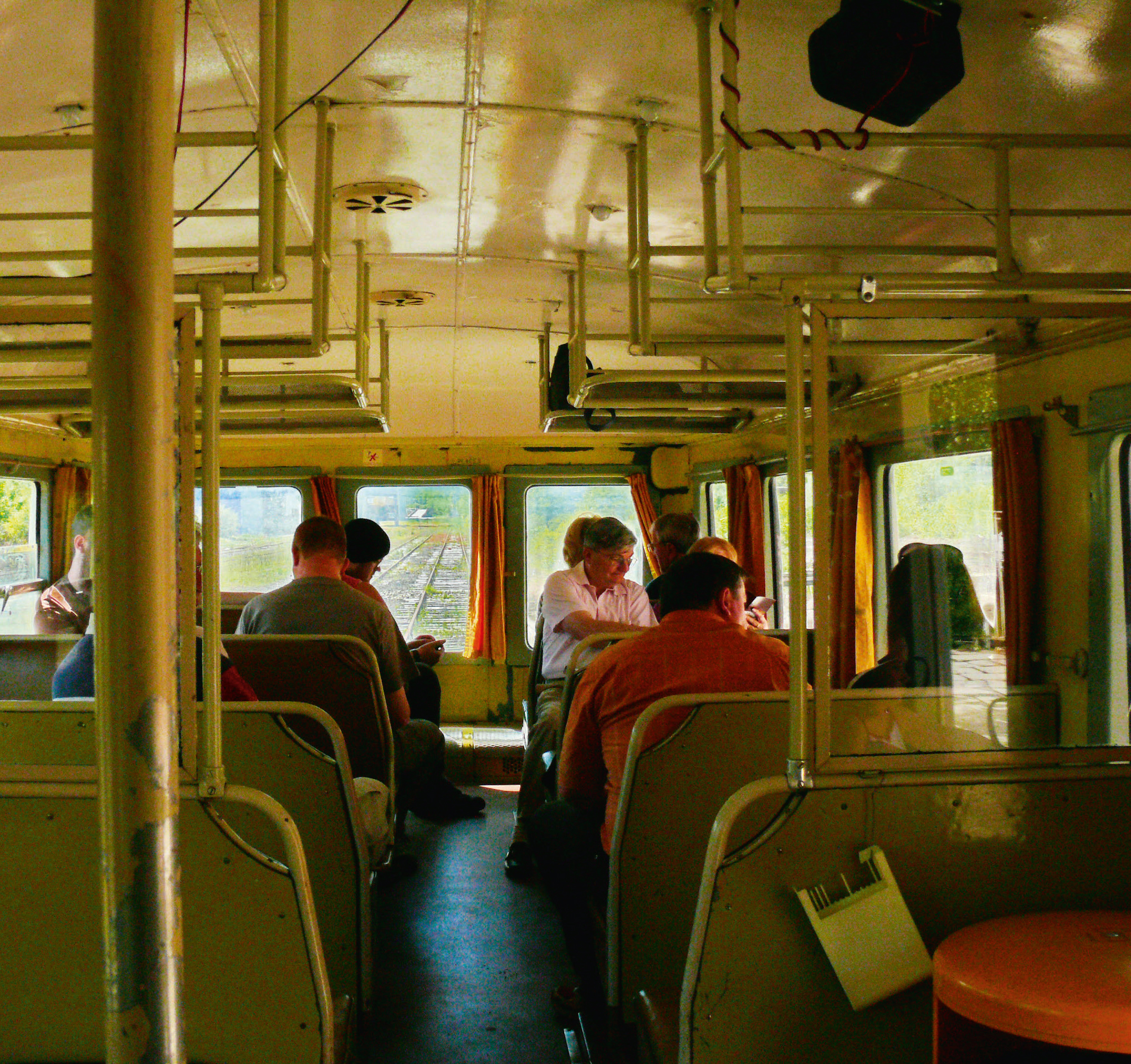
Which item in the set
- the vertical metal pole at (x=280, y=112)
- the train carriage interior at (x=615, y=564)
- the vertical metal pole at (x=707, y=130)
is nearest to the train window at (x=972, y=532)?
the train carriage interior at (x=615, y=564)

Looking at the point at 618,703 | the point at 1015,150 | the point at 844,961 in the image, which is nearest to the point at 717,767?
the point at 618,703

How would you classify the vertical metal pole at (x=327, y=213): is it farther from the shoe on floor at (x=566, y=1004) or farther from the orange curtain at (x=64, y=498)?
the orange curtain at (x=64, y=498)

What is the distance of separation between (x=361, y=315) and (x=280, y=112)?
221 cm

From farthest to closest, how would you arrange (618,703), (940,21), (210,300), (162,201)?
(618,703)
(940,21)
(210,300)
(162,201)

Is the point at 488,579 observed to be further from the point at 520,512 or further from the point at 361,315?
the point at 361,315

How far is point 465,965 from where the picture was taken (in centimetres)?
391

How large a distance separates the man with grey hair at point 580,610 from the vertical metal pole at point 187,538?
2.95m

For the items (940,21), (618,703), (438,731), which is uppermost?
(940,21)

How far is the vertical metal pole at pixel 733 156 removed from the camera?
250 cm

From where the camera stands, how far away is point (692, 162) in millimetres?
3750

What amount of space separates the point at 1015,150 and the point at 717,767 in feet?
6.71

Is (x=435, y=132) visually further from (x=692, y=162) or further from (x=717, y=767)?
(x=717, y=767)

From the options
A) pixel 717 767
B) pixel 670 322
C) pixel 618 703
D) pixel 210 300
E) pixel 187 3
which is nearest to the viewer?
pixel 210 300

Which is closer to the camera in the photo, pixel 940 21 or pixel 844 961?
pixel 844 961
